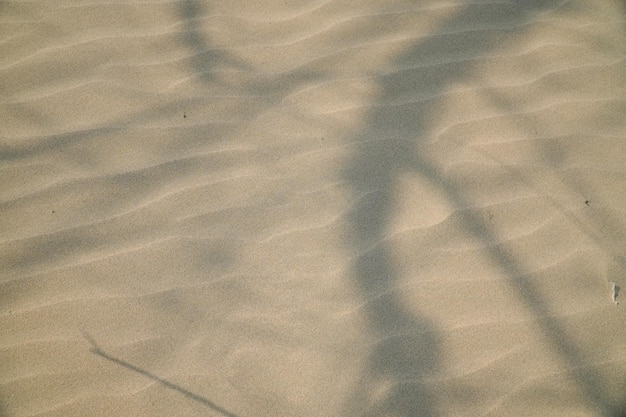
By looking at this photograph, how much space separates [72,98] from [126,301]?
99cm

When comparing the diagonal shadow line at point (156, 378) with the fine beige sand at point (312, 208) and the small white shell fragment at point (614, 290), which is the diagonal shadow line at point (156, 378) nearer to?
the fine beige sand at point (312, 208)

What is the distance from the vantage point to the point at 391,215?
6.53 feet

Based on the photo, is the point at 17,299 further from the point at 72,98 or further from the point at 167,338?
the point at 72,98

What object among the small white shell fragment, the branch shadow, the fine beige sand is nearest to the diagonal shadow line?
the fine beige sand

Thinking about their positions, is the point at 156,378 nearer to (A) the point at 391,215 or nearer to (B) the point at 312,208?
(B) the point at 312,208

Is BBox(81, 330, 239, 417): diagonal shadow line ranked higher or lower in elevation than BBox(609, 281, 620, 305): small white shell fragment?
higher

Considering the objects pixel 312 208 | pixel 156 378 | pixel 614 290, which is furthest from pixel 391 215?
pixel 156 378

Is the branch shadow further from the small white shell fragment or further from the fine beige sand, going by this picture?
the small white shell fragment

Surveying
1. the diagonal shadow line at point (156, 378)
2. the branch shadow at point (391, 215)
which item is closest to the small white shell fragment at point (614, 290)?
the branch shadow at point (391, 215)

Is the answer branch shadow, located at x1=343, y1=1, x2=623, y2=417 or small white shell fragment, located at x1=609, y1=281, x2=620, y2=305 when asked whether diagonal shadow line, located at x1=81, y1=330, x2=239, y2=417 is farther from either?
small white shell fragment, located at x1=609, y1=281, x2=620, y2=305

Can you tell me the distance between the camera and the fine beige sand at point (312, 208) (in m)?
1.71

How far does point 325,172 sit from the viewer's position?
2082 mm

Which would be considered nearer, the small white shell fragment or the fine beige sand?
the fine beige sand

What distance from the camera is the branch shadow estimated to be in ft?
5.60
